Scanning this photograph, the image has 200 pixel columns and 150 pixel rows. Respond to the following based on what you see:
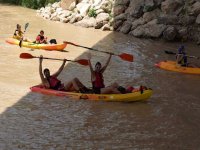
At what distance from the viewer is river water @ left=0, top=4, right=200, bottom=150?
8852 millimetres

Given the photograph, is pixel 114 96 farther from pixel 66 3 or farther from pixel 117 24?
pixel 66 3

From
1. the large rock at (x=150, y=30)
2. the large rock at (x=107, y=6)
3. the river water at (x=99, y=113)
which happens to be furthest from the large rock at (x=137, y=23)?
the river water at (x=99, y=113)

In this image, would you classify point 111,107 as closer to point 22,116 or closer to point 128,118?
point 128,118

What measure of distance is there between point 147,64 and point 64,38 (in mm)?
5357

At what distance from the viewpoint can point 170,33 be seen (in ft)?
67.8

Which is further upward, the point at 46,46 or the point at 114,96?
the point at 46,46

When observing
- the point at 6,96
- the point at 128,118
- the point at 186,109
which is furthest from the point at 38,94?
the point at 186,109

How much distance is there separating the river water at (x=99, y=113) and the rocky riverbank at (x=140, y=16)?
4738 mm

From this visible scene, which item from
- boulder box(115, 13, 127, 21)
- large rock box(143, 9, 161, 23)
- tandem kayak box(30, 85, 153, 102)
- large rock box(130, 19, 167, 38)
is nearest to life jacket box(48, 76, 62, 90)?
tandem kayak box(30, 85, 153, 102)

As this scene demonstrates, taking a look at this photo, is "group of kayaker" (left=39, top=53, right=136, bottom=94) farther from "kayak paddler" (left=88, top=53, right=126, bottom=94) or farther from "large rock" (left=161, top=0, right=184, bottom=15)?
"large rock" (left=161, top=0, right=184, bottom=15)

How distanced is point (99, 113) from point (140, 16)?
13243 millimetres

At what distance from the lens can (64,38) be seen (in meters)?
20.3

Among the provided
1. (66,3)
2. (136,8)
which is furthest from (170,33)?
(66,3)

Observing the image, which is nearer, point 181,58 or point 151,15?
point 181,58
